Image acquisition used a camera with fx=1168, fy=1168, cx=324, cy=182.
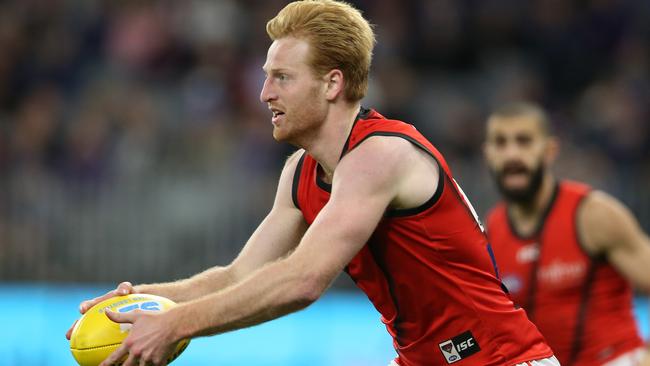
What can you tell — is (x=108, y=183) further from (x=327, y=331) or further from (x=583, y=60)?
(x=583, y=60)

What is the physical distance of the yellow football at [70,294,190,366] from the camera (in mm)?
4691

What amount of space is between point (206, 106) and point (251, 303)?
9512 mm

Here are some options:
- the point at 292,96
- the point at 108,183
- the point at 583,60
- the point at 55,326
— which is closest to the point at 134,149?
the point at 108,183

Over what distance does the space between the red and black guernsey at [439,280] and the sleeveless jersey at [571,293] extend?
190 centimetres

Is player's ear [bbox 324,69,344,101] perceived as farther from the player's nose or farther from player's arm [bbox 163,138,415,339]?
player's arm [bbox 163,138,415,339]

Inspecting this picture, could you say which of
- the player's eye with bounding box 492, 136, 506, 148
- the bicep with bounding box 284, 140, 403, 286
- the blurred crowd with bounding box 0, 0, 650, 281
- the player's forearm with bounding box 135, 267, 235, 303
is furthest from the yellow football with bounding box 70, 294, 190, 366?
the blurred crowd with bounding box 0, 0, 650, 281

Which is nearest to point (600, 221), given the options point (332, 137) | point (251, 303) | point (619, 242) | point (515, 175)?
point (619, 242)

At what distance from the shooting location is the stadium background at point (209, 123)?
11359mm

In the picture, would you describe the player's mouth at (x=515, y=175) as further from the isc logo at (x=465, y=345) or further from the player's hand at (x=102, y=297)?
the player's hand at (x=102, y=297)

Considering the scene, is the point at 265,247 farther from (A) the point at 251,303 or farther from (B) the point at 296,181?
(A) the point at 251,303

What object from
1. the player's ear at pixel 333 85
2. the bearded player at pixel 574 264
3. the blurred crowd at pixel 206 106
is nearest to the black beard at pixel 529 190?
the bearded player at pixel 574 264

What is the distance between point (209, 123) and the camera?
13.3 m

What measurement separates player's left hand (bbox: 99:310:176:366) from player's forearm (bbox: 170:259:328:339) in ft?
0.18

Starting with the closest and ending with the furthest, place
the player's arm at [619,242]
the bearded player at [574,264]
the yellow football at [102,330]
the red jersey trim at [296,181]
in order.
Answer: the yellow football at [102,330], the red jersey trim at [296,181], the player's arm at [619,242], the bearded player at [574,264]
